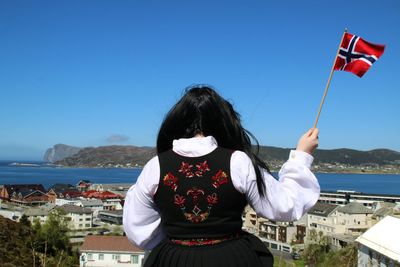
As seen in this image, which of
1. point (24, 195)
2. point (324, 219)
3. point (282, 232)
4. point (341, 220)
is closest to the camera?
point (282, 232)

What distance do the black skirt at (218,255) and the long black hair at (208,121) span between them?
22 cm

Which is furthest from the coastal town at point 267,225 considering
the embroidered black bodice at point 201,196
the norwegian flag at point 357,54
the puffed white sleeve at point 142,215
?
the norwegian flag at point 357,54

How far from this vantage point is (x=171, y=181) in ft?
3.43

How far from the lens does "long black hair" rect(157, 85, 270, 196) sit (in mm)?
1105

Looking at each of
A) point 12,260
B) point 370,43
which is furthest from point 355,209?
point 370,43

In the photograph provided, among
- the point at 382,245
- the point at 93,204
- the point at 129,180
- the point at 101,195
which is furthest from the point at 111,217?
the point at 129,180

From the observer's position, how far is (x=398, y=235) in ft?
8.36

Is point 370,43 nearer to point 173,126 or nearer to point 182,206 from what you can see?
point 173,126

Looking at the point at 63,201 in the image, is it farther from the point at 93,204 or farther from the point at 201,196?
the point at 201,196

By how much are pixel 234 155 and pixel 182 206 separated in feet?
0.57

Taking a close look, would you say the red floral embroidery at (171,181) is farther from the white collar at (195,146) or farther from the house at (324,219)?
the house at (324,219)

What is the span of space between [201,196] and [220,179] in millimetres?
61

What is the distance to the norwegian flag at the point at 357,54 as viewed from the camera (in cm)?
147

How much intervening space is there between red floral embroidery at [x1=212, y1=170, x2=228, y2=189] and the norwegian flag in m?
0.68
